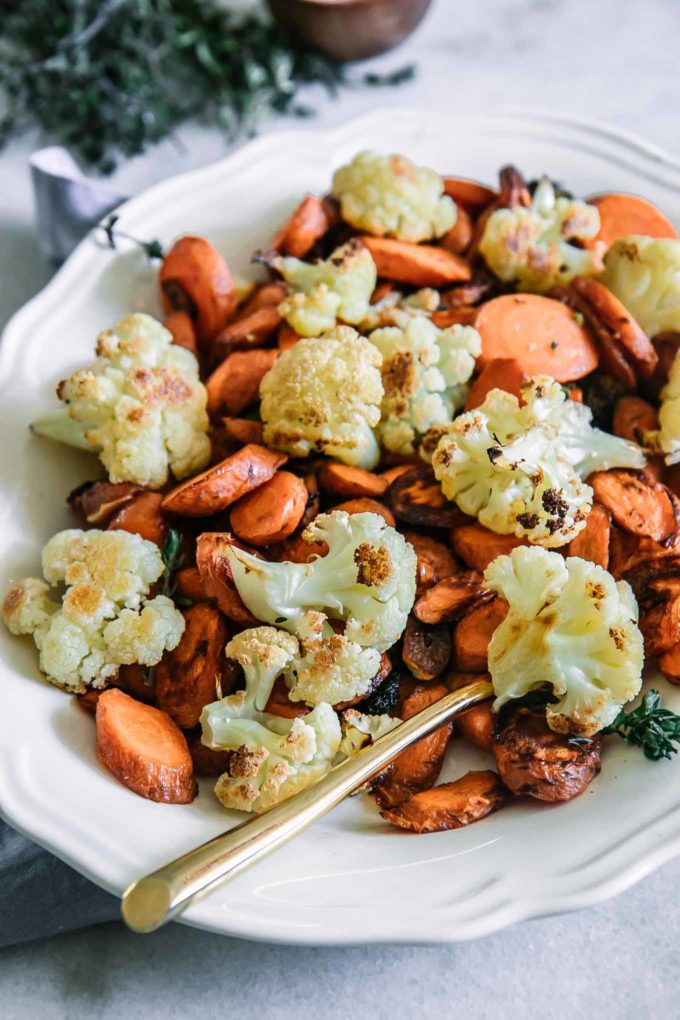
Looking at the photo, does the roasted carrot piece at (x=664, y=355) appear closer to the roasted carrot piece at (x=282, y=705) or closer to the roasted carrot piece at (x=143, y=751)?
the roasted carrot piece at (x=282, y=705)

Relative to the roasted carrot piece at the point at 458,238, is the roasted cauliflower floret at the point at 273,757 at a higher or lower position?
lower

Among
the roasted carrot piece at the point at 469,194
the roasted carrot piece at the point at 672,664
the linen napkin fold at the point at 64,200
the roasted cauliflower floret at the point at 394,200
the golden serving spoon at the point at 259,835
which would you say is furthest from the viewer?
the linen napkin fold at the point at 64,200

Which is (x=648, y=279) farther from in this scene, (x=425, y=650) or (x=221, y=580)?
(x=221, y=580)

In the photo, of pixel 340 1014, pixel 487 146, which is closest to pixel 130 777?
pixel 340 1014

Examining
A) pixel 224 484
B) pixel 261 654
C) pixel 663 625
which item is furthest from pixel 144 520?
pixel 663 625

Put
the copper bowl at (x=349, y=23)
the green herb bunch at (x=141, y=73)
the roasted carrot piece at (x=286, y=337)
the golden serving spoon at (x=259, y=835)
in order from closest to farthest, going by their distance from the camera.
Result: 1. the golden serving spoon at (x=259, y=835)
2. the roasted carrot piece at (x=286, y=337)
3. the copper bowl at (x=349, y=23)
4. the green herb bunch at (x=141, y=73)

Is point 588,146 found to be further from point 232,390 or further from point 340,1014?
point 340,1014

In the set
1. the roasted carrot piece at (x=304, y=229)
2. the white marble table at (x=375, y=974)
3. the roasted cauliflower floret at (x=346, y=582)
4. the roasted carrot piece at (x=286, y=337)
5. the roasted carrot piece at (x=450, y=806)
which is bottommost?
the white marble table at (x=375, y=974)

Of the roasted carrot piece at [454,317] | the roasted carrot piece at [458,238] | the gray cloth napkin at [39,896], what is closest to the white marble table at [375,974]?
the gray cloth napkin at [39,896]
